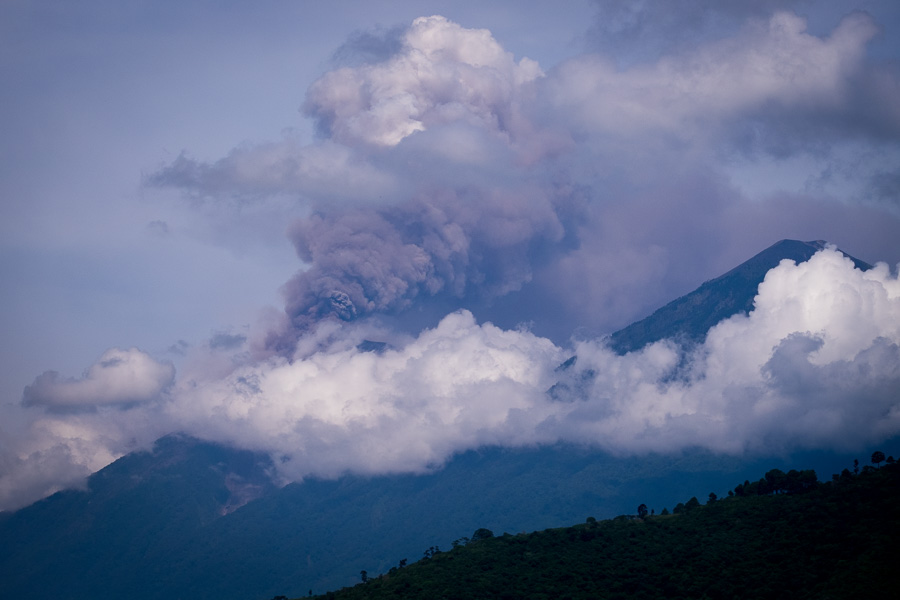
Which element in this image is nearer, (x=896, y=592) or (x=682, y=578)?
(x=896, y=592)

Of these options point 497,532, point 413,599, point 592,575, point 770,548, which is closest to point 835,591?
point 770,548

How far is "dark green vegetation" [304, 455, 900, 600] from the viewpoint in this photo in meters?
67.6

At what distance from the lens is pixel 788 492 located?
309ft

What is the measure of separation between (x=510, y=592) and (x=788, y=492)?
127 feet

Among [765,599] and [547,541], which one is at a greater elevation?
[547,541]

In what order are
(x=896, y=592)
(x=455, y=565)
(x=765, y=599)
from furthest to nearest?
(x=455, y=565)
(x=765, y=599)
(x=896, y=592)

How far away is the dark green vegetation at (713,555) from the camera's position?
67.6m

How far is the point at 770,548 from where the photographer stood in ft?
249

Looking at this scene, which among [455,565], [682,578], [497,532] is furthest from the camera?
A: [497,532]

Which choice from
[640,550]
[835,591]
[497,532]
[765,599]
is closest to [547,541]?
[640,550]

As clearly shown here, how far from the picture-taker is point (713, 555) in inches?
3073

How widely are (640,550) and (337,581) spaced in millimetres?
129226

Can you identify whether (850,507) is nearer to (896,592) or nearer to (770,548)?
(770,548)

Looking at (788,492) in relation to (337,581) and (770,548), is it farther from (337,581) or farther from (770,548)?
(337,581)
